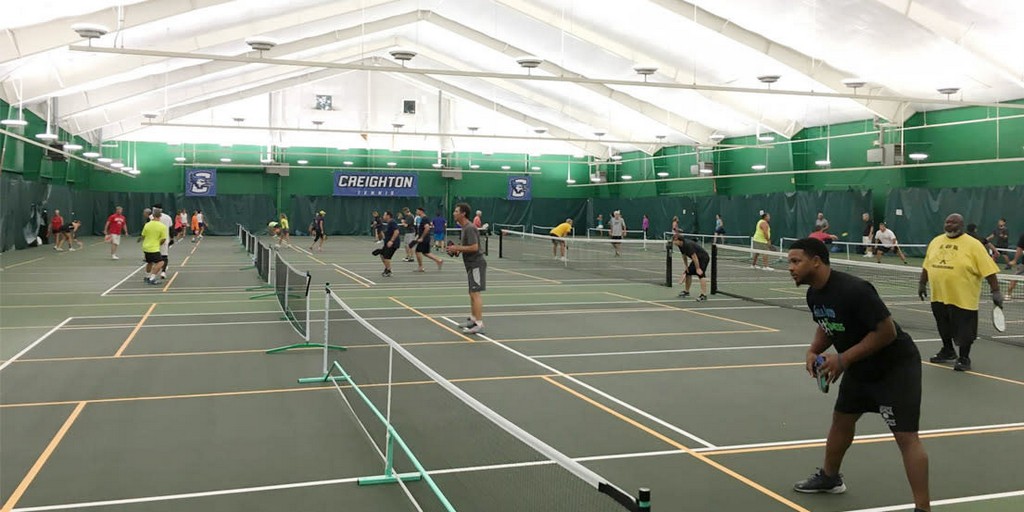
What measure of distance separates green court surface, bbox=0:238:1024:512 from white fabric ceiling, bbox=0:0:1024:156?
914 cm

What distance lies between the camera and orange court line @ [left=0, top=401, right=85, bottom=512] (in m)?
5.64

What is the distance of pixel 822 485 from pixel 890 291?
16719mm

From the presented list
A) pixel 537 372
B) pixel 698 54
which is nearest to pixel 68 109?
pixel 698 54

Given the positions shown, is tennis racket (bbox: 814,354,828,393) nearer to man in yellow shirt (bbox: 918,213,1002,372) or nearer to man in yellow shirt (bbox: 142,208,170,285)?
man in yellow shirt (bbox: 918,213,1002,372)

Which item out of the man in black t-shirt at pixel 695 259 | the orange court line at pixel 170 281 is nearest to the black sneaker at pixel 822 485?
the man in black t-shirt at pixel 695 259

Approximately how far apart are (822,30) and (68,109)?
29.9m

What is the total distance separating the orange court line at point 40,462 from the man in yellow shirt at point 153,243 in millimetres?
12118

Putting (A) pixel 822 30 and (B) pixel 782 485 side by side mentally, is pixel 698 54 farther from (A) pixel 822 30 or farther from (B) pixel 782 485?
(B) pixel 782 485

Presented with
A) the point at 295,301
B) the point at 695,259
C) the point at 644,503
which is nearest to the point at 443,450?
the point at 644,503

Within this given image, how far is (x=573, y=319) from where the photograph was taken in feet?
50.1

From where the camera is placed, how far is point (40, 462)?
6.51m

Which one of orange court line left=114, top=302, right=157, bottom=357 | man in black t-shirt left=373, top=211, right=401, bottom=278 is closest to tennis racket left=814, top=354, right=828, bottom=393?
orange court line left=114, top=302, right=157, bottom=357

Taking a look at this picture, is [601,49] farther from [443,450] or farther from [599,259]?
[443,450]

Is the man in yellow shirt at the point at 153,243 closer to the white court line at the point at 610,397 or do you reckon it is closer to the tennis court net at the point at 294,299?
the tennis court net at the point at 294,299
